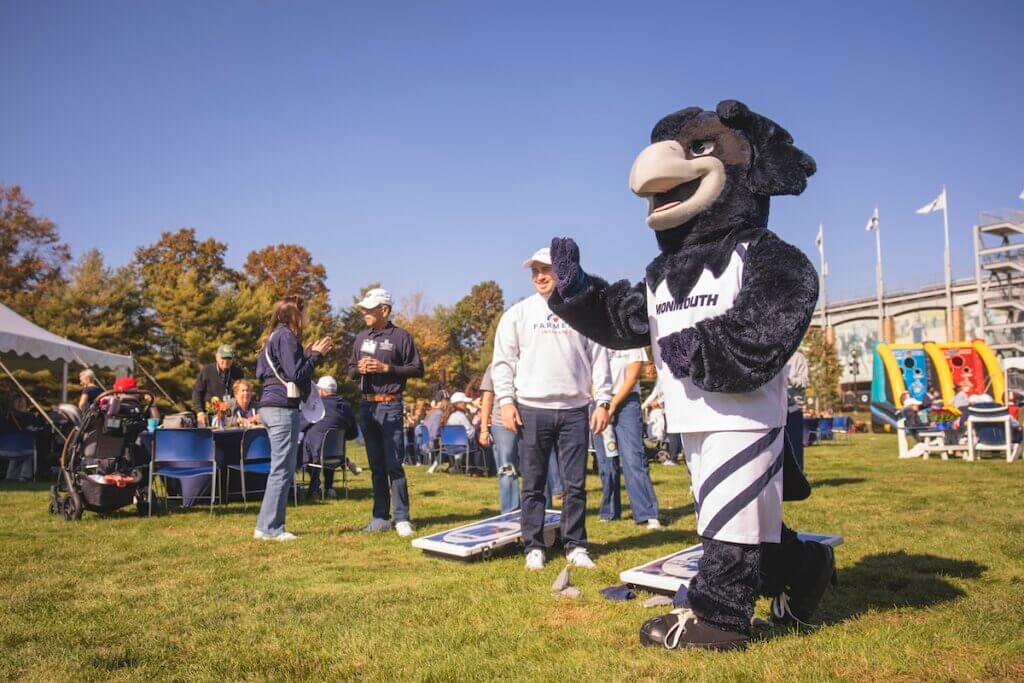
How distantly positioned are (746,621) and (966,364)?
2392 centimetres

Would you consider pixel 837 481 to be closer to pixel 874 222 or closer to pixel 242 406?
pixel 242 406

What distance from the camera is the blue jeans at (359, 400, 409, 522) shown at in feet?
20.7

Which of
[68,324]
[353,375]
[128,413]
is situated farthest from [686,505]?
[68,324]

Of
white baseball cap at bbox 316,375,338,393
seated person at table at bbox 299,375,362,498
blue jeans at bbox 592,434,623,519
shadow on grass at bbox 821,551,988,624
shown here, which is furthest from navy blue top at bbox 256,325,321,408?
white baseball cap at bbox 316,375,338,393

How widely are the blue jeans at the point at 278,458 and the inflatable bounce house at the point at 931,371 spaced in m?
19.8

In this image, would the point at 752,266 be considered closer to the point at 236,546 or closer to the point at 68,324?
the point at 236,546

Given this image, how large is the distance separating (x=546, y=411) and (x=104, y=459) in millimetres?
5039

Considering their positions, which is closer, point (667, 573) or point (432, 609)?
point (432, 609)

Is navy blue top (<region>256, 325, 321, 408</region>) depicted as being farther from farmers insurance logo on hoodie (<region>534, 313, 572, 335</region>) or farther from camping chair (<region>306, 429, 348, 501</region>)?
camping chair (<region>306, 429, 348, 501</region>)

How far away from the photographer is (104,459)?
7246mm

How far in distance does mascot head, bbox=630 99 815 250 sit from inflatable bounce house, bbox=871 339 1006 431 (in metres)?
20.6

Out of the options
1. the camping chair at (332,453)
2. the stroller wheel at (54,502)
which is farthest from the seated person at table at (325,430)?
the stroller wheel at (54,502)

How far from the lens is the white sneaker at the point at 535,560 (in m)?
4.61

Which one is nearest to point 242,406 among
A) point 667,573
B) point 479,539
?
point 479,539
